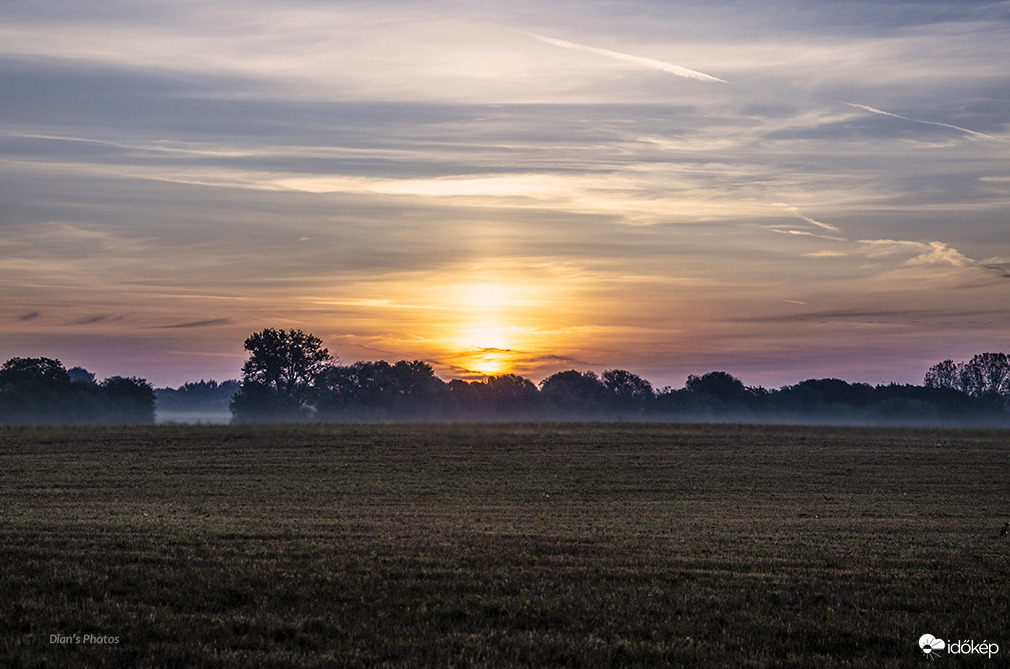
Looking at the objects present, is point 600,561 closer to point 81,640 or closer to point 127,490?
point 81,640

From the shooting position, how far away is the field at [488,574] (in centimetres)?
1069

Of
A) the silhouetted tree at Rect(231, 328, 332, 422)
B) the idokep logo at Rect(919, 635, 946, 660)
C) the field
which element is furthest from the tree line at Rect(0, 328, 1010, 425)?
the idokep logo at Rect(919, 635, 946, 660)

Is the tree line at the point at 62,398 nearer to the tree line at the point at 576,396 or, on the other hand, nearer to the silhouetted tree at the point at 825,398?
the tree line at the point at 576,396

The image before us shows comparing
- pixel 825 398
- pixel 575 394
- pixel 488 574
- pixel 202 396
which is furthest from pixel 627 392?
pixel 488 574

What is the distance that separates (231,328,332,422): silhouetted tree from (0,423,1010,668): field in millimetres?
78187

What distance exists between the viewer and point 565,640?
11.0 metres

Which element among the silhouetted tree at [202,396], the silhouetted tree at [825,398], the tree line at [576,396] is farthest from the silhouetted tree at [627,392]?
the silhouetted tree at [202,396]

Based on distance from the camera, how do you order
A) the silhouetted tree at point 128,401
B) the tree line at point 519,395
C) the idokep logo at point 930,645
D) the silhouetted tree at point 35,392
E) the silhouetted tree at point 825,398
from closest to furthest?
the idokep logo at point 930,645 < the silhouetted tree at point 35,392 < the silhouetted tree at point 128,401 < the tree line at point 519,395 < the silhouetted tree at point 825,398

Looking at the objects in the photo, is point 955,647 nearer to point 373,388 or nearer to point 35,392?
point 35,392

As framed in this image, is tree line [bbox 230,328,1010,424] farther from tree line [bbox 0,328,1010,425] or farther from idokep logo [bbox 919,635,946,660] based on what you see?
idokep logo [bbox 919,635,946,660]

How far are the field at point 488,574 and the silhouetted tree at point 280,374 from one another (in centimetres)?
7819

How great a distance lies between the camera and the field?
35.1 ft

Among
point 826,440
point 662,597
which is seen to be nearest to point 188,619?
point 662,597

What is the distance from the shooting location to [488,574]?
14484 millimetres
